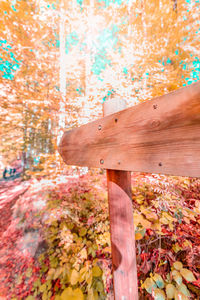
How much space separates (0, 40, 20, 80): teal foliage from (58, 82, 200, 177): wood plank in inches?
245

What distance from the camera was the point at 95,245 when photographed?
6.74 ft

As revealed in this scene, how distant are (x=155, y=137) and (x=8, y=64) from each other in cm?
689

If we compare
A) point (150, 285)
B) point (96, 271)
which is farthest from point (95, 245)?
point (150, 285)

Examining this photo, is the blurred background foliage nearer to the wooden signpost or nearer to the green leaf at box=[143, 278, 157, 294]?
the wooden signpost

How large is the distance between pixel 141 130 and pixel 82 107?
347 centimetres

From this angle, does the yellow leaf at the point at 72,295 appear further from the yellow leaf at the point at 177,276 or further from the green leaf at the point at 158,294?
the yellow leaf at the point at 177,276

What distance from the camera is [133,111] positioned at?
2.20 ft

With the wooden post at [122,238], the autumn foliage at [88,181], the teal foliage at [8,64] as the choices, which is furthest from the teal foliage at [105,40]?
the wooden post at [122,238]

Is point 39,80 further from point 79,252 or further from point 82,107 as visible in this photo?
point 79,252

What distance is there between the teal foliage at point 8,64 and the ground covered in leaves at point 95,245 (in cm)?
512

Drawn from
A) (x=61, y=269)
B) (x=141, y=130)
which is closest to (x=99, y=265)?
(x=61, y=269)

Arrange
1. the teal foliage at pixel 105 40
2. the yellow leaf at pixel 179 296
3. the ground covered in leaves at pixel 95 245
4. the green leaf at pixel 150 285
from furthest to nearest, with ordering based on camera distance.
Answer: the teal foliage at pixel 105 40 → the ground covered in leaves at pixel 95 245 → the green leaf at pixel 150 285 → the yellow leaf at pixel 179 296

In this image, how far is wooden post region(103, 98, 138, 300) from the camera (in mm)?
885

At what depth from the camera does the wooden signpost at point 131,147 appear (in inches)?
18.7
